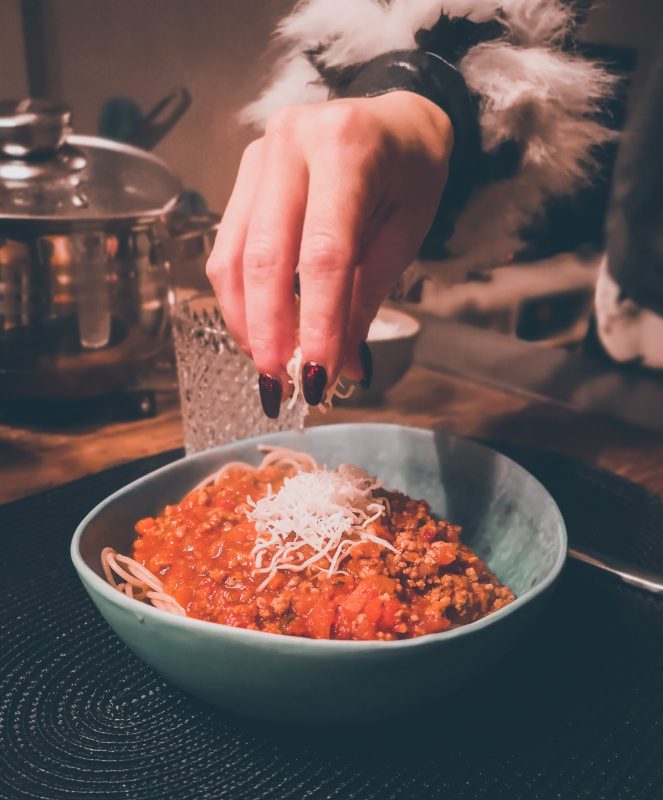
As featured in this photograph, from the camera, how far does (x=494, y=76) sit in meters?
1.30

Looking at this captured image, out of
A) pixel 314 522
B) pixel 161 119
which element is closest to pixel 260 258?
pixel 314 522

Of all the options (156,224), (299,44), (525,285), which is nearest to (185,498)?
(156,224)

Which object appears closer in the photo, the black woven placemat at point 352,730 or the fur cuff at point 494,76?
the black woven placemat at point 352,730

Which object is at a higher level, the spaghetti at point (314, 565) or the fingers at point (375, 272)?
the fingers at point (375, 272)

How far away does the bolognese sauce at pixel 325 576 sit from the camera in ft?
2.58

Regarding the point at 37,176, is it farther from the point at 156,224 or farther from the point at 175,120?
the point at 175,120

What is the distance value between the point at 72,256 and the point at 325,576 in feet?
3.06

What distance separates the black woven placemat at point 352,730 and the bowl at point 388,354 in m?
0.76

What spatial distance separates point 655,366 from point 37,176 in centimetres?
141

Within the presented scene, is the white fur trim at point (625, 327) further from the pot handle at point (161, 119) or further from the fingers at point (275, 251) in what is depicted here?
the fingers at point (275, 251)

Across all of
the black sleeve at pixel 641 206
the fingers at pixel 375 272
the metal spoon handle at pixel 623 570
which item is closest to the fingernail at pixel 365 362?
the fingers at pixel 375 272

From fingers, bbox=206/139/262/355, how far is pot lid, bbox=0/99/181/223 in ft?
2.05

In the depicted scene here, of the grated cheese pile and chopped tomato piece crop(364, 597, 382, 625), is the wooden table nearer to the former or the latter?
the grated cheese pile

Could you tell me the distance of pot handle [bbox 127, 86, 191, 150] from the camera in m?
1.90
